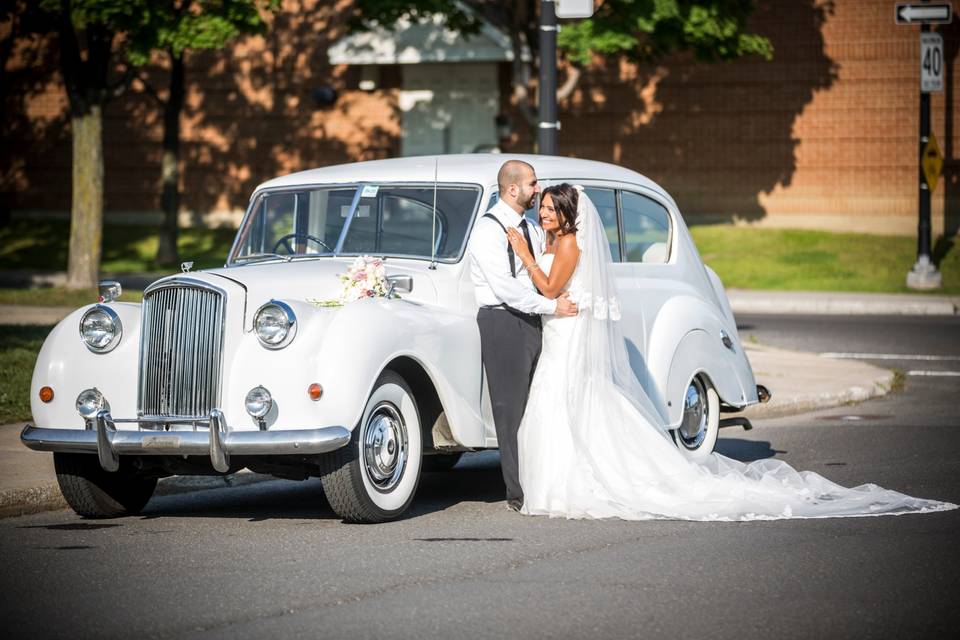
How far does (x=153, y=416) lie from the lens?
25.6ft

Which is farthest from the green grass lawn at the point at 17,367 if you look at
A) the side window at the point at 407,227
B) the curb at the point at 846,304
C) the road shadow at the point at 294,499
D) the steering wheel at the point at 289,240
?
the curb at the point at 846,304

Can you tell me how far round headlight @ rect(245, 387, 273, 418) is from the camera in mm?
7535

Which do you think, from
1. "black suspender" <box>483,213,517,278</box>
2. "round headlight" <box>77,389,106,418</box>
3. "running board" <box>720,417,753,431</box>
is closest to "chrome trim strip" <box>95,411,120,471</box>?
"round headlight" <box>77,389,106,418</box>

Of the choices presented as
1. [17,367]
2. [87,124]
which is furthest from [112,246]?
[17,367]

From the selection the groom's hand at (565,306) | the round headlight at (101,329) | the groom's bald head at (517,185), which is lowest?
the round headlight at (101,329)

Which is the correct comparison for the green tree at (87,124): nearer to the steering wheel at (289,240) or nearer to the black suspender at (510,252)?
the steering wheel at (289,240)

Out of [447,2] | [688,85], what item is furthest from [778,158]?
[447,2]

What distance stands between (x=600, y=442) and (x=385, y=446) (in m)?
1.30

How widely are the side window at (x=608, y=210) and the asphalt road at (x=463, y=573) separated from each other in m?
1.78

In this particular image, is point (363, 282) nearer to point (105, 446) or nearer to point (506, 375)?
point (506, 375)

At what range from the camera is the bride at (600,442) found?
26.9 feet

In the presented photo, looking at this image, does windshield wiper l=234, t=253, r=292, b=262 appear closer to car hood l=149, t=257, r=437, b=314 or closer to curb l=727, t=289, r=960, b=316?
car hood l=149, t=257, r=437, b=314

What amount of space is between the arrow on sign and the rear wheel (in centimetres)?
1992

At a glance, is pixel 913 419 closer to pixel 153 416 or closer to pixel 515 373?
pixel 515 373
